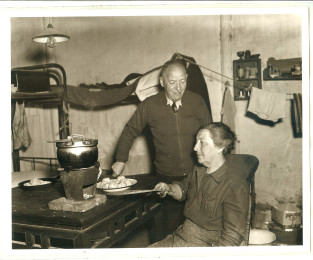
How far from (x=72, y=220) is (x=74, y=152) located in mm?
392

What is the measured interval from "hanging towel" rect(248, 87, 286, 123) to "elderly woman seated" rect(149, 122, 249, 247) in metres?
1.69

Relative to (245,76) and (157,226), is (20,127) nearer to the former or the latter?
(157,226)

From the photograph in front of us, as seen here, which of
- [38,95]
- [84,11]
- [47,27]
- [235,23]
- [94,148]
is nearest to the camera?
[94,148]

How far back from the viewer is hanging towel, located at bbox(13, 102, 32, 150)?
14.2 feet

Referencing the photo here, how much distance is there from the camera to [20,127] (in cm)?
435

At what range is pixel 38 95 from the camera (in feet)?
12.6

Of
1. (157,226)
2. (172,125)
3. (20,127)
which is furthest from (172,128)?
(20,127)

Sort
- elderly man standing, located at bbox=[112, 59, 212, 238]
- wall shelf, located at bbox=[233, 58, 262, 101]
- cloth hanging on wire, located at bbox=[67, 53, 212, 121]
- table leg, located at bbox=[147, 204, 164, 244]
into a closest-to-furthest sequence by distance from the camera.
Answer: table leg, located at bbox=[147, 204, 164, 244] < elderly man standing, located at bbox=[112, 59, 212, 238] < cloth hanging on wire, located at bbox=[67, 53, 212, 121] < wall shelf, located at bbox=[233, 58, 262, 101]

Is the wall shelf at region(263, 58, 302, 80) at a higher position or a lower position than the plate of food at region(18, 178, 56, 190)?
higher

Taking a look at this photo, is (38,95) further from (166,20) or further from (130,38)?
(166,20)

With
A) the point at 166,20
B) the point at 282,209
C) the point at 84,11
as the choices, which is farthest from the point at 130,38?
the point at 282,209

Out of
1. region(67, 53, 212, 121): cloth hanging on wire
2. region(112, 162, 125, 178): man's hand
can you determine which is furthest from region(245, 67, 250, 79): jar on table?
region(112, 162, 125, 178): man's hand

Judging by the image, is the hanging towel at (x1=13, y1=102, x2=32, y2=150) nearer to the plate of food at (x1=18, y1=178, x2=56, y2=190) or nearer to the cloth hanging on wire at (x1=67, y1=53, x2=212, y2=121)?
the cloth hanging on wire at (x1=67, y1=53, x2=212, y2=121)

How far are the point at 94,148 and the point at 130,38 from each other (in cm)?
333
